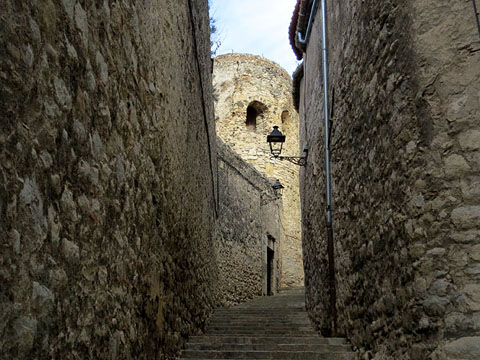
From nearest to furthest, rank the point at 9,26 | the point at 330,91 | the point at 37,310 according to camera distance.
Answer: the point at 9,26 < the point at 37,310 < the point at 330,91

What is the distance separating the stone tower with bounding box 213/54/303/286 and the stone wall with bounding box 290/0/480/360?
505 inches

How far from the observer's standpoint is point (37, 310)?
4.85 feet

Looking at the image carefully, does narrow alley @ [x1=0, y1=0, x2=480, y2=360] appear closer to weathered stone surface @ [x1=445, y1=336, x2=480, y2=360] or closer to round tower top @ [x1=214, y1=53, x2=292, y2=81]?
weathered stone surface @ [x1=445, y1=336, x2=480, y2=360]

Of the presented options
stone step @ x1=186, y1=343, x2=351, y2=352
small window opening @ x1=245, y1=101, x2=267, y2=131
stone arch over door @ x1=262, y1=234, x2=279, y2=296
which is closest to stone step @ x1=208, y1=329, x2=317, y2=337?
stone step @ x1=186, y1=343, x2=351, y2=352

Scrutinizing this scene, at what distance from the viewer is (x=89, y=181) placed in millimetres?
1991

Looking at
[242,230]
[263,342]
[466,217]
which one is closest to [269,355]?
[263,342]

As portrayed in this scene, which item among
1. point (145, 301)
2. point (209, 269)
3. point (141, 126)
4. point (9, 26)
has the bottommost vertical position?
point (209, 269)

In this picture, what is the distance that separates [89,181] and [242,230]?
918 centimetres

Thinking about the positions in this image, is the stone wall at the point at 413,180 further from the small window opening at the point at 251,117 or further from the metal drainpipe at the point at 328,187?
the small window opening at the point at 251,117

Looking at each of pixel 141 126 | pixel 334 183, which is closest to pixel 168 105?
pixel 141 126

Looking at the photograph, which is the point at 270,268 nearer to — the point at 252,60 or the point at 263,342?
the point at 252,60

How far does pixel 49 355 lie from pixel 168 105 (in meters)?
2.58

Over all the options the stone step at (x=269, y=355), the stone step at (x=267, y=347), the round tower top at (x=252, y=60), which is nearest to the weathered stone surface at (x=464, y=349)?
the stone step at (x=269, y=355)

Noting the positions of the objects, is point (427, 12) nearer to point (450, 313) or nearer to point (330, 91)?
point (450, 313)
